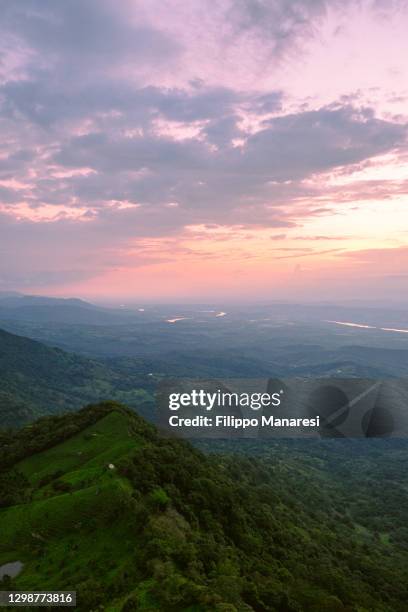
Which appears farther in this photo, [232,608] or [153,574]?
[153,574]

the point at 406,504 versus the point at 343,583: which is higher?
the point at 343,583

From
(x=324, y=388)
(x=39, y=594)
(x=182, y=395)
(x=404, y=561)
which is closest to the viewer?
(x=39, y=594)

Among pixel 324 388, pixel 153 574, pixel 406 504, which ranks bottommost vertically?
pixel 406 504

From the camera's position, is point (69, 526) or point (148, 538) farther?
point (69, 526)

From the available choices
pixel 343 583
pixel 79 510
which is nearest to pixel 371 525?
pixel 343 583

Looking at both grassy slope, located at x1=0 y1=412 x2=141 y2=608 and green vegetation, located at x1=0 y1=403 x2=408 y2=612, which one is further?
grassy slope, located at x1=0 y1=412 x2=141 y2=608

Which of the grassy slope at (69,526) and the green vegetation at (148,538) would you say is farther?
the grassy slope at (69,526)

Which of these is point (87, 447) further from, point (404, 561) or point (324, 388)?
point (324, 388)

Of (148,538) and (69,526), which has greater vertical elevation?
(148,538)
